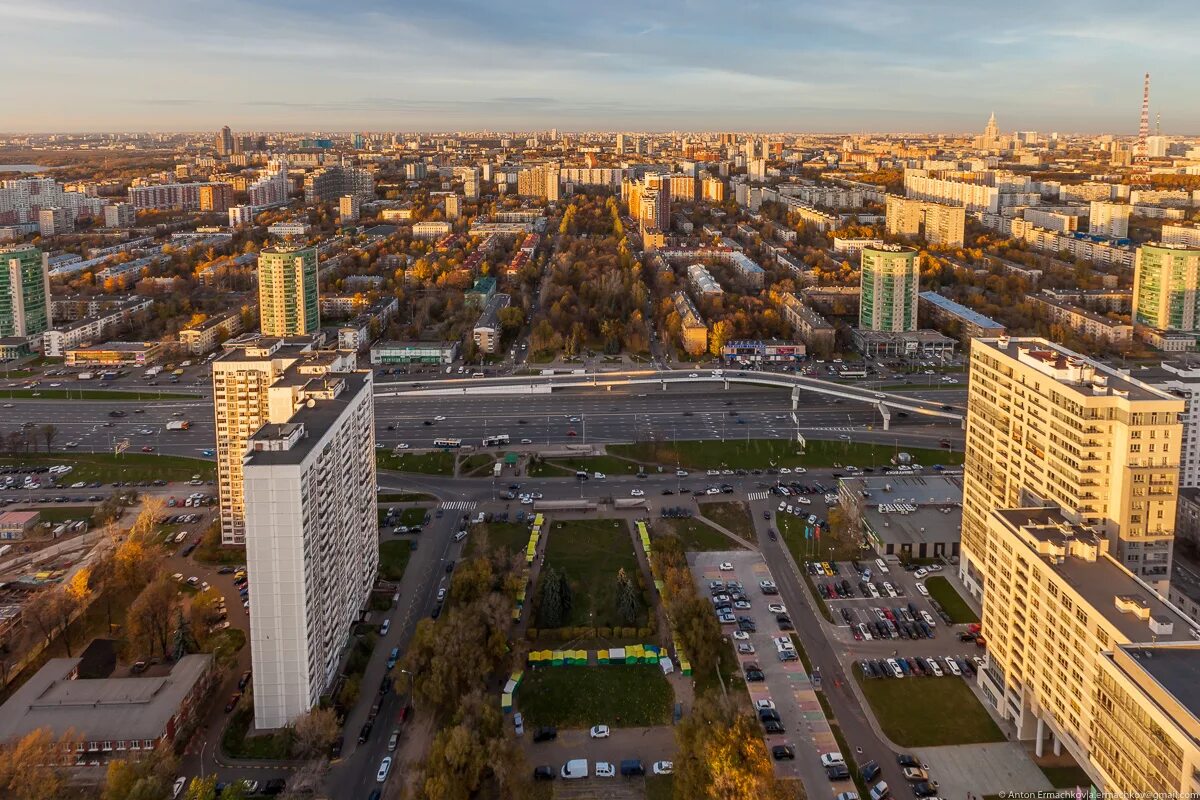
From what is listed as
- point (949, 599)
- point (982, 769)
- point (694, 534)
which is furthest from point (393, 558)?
point (982, 769)

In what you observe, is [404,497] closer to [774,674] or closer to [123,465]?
[123,465]

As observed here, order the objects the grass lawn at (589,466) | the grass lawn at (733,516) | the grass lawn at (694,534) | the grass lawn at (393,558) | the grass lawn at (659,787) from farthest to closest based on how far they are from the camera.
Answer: the grass lawn at (589,466), the grass lawn at (733,516), the grass lawn at (694,534), the grass lawn at (393,558), the grass lawn at (659,787)

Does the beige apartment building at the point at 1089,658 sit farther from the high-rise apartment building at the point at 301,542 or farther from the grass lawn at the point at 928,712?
the high-rise apartment building at the point at 301,542

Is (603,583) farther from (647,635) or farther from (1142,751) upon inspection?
(1142,751)

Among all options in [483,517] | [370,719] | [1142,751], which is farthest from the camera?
[483,517]

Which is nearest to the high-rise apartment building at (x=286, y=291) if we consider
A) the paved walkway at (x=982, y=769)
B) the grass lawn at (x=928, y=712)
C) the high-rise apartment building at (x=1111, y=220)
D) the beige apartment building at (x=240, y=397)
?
the beige apartment building at (x=240, y=397)

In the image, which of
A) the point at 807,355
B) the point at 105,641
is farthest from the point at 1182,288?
the point at 105,641
